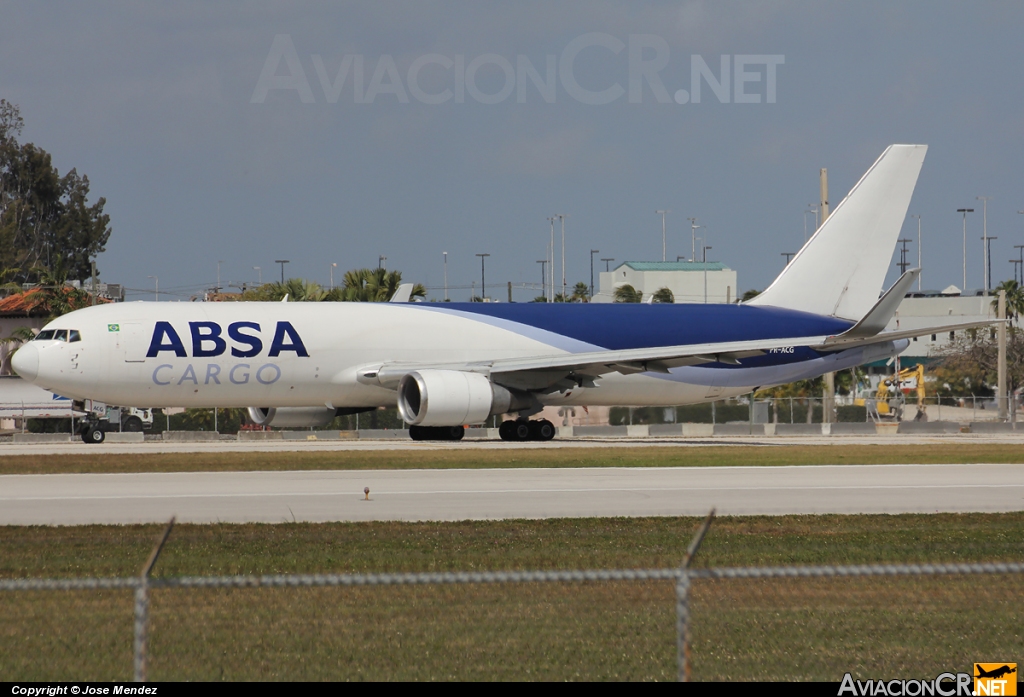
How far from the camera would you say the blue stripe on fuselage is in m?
40.5

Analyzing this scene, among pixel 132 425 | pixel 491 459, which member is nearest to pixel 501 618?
pixel 491 459

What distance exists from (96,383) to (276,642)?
28.0 m

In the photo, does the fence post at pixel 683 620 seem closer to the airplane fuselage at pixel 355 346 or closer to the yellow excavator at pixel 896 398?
the airplane fuselage at pixel 355 346

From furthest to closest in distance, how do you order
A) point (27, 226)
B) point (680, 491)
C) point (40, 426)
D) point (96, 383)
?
point (27, 226), point (40, 426), point (96, 383), point (680, 491)

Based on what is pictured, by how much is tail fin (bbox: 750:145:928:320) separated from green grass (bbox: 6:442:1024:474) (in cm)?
1064

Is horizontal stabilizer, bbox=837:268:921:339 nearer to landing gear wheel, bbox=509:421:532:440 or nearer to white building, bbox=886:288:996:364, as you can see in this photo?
landing gear wheel, bbox=509:421:532:440

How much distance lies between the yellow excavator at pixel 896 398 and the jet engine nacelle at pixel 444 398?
3175 cm

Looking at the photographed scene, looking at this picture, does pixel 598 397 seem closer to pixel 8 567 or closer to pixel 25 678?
pixel 8 567

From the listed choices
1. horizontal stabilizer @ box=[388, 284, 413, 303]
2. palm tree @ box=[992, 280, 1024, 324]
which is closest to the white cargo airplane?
horizontal stabilizer @ box=[388, 284, 413, 303]

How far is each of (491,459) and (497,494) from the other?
8364 mm

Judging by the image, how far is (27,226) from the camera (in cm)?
12012

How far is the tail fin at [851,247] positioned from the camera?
44906 mm

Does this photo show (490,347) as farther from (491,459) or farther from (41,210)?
(41,210)

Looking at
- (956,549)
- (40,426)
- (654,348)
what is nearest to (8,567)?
(956,549)
